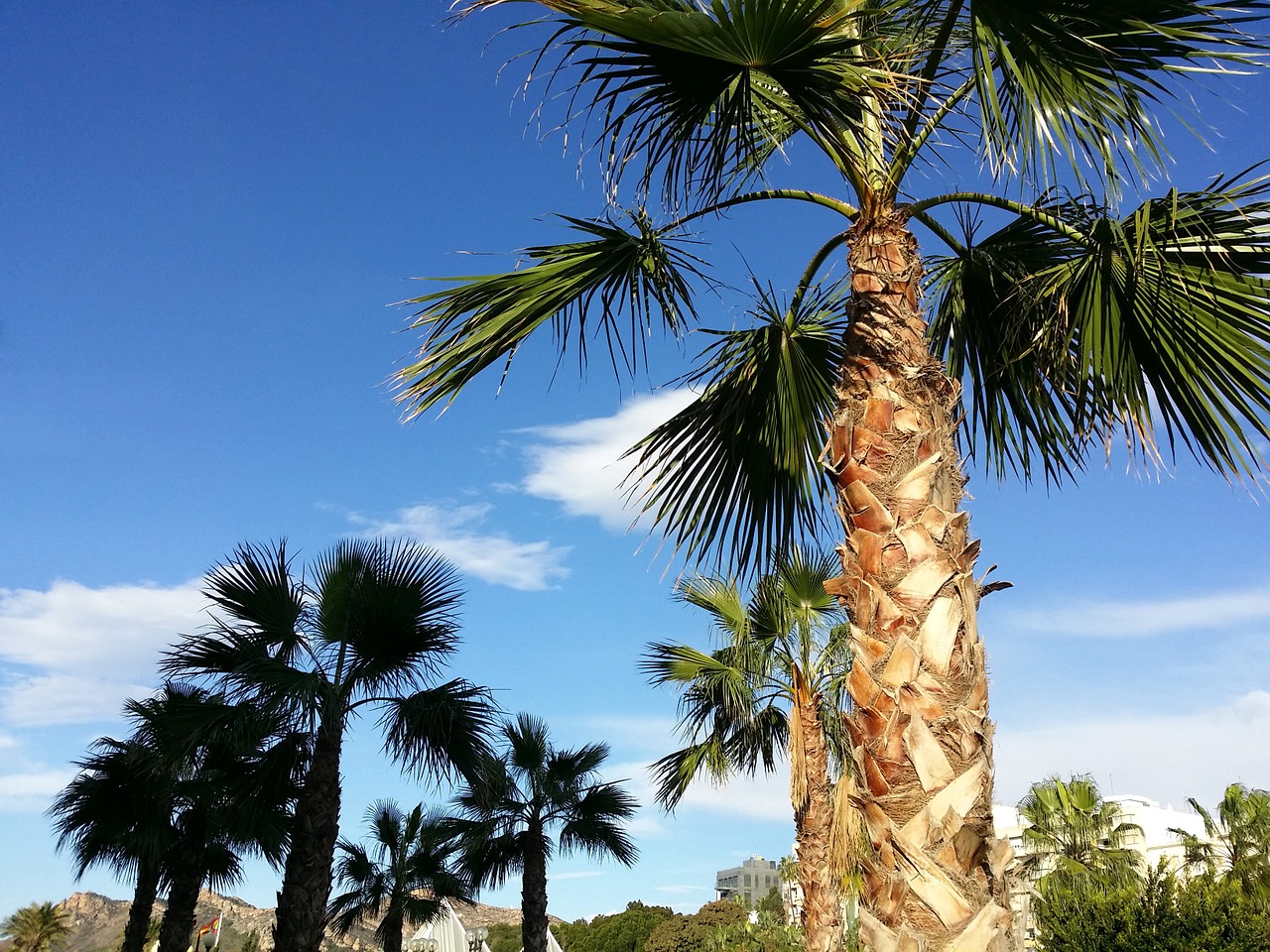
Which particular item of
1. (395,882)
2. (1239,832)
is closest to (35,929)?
(395,882)

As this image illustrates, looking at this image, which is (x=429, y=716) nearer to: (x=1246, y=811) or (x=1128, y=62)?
(x=1128, y=62)

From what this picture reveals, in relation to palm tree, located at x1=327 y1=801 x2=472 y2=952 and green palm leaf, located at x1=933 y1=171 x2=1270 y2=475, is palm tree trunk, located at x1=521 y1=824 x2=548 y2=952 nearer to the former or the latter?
palm tree, located at x1=327 y1=801 x2=472 y2=952

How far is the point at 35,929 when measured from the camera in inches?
1394

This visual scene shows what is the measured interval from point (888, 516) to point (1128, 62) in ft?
7.35

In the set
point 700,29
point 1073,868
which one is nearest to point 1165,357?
point 700,29

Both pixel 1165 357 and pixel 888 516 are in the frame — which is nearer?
pixel 888 516

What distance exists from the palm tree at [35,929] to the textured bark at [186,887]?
26175 mm

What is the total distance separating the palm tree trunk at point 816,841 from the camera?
9.97m

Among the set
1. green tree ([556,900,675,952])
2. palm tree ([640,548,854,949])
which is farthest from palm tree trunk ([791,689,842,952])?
green tree ([556,900,675,952])

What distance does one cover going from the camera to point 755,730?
13.0m

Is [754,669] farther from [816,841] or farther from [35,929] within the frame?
[35,929]

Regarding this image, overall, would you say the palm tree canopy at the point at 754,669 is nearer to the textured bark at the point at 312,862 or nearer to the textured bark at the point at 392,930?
the textured bark at the point at 312,862

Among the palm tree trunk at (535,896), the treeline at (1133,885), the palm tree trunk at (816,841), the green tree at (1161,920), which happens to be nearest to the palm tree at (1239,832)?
the treeline at (1133,885)

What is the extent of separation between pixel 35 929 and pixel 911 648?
43.0m
